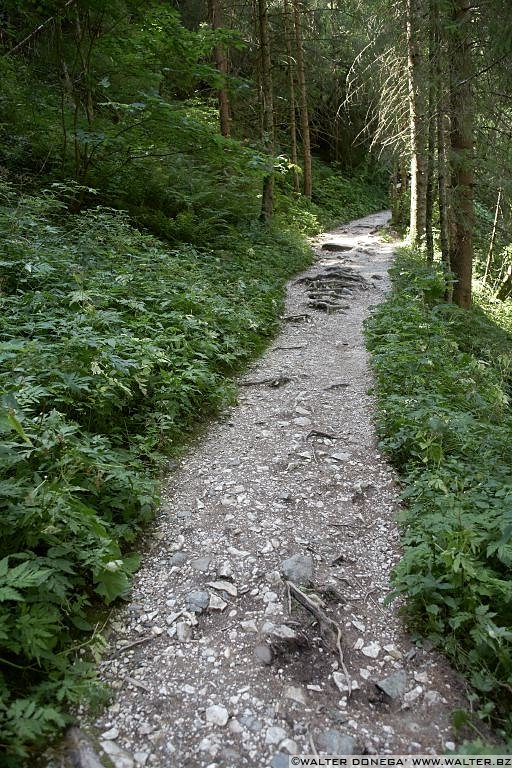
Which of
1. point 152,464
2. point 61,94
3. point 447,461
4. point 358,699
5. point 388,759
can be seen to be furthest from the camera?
point 61,94

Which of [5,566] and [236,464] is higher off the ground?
[5,566]

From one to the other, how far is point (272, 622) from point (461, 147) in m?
9.74

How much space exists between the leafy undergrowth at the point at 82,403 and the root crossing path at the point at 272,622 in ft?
0.87

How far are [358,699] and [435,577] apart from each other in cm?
87

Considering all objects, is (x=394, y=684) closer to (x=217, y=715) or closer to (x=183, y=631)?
(x=217, y=715)

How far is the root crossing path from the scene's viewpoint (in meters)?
2.44

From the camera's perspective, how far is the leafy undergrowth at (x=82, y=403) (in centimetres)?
248

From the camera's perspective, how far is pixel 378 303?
1080 centimetres

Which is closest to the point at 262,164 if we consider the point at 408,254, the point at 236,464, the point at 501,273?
the point at 408,254

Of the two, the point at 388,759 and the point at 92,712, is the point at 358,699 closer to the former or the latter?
the point at 388,759

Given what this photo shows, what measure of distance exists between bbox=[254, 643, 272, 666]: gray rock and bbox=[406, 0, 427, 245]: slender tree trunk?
12.0 meters

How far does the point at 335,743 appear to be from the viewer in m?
2.39

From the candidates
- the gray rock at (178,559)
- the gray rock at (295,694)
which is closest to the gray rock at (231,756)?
the gray rock at (295,694)

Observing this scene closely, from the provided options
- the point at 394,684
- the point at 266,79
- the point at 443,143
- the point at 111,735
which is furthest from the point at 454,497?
the point at 266,79
